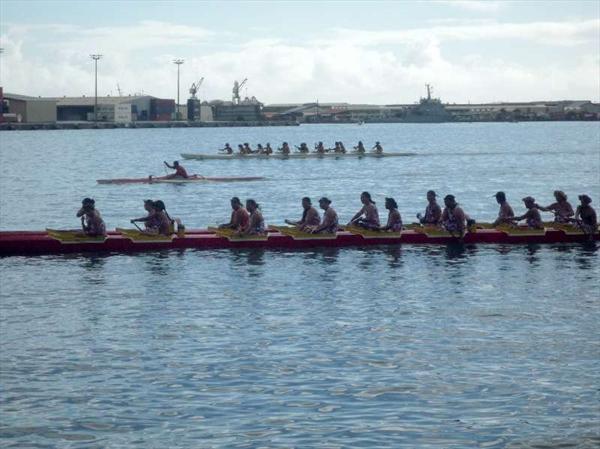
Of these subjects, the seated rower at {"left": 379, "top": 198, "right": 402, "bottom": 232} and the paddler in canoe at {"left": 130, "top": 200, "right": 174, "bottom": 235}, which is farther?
the seated rower at {"left": 379, "top": 198, "right": 402, "bottom": 232}

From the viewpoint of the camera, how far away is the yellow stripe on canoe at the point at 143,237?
109ft

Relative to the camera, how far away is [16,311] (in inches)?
982

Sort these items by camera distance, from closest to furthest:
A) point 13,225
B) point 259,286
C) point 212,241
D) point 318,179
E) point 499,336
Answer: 1. point 499,336
2. point 259,286
3. point 212,241
4. point 13,225
5. point 318,179

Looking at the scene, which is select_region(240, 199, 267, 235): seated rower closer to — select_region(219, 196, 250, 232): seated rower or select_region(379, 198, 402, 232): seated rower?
select_region(219, 196, 250, 232): seated rower

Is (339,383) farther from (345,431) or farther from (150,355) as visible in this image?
(150,355)

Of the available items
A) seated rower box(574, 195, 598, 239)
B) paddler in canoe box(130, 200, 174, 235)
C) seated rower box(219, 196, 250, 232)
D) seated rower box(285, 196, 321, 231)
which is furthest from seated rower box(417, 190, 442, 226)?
paddler in canoe box(130, 200, 174, 235)

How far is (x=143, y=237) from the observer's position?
1307 inches

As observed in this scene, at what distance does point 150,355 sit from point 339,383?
4.17m

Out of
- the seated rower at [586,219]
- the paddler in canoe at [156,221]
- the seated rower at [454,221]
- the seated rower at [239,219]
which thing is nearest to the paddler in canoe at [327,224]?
the seated rower at [239,219]

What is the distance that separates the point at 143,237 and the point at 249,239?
332 cm

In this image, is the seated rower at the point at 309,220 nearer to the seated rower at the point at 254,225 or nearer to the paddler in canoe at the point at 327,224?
the paddler in canoe at the point at 327,224

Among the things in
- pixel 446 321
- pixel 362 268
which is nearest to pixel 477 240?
pixel 362 268

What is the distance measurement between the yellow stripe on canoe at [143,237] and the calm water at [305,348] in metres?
0.50

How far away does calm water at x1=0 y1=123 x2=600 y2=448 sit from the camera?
1600cm
